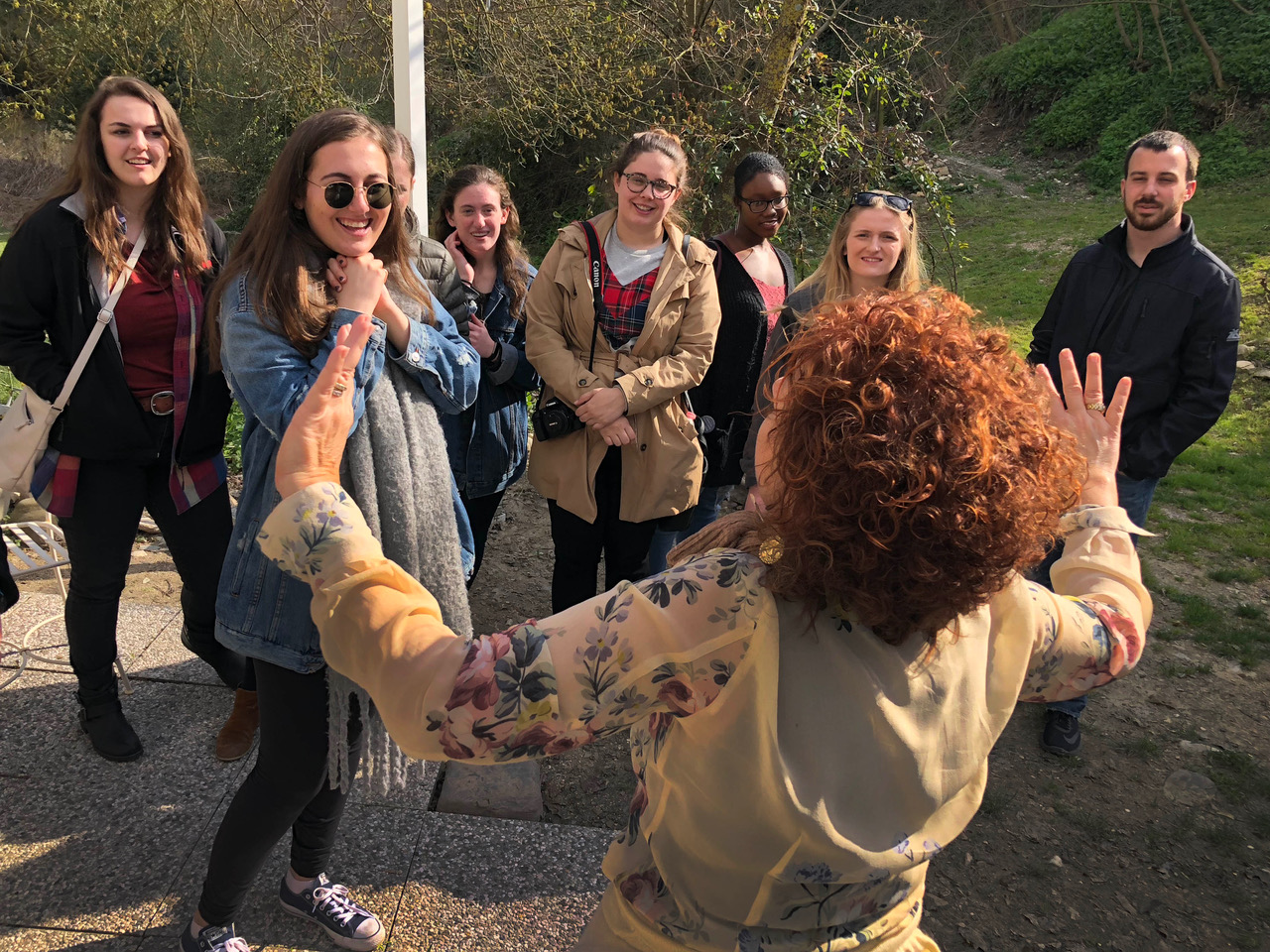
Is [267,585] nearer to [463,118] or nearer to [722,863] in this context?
[722,863]

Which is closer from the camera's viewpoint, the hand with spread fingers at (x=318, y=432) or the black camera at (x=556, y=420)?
the hand with spread fingers at (x=318, y=432)

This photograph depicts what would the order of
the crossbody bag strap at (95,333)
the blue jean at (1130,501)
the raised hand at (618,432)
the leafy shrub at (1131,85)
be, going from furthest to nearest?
the leafy shrub at (1131,85) → the blue jean at (1130,501) → the raised hand at (618,432) → the crossbody bag strap at (95,333)

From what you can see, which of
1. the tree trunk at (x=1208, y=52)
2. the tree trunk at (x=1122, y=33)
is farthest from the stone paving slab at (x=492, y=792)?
the tree trunk at (x=1122, y=33)

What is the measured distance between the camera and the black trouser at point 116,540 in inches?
109

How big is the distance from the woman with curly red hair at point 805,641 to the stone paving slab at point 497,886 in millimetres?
1293

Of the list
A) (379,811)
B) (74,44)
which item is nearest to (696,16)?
(74,44)

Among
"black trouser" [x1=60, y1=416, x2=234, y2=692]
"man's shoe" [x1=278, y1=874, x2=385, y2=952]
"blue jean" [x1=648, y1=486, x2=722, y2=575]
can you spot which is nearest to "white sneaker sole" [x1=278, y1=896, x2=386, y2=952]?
"man's shoe" [x1=278, y1=874, x2=385, y2=952]

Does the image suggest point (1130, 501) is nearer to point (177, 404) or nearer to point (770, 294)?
point (770, 294)

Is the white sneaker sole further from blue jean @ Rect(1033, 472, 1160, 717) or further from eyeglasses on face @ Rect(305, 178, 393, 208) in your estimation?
blue jean @ Rect(1033, 472, 1160, 717)

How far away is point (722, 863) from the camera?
125 centimetres

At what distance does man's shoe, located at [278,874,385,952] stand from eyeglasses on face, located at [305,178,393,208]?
1.64 meters

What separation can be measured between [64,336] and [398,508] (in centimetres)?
144

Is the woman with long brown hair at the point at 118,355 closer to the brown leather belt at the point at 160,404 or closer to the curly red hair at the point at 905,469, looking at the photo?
the brown leather belt at the point at 160,404

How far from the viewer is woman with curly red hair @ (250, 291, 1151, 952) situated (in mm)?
1144
